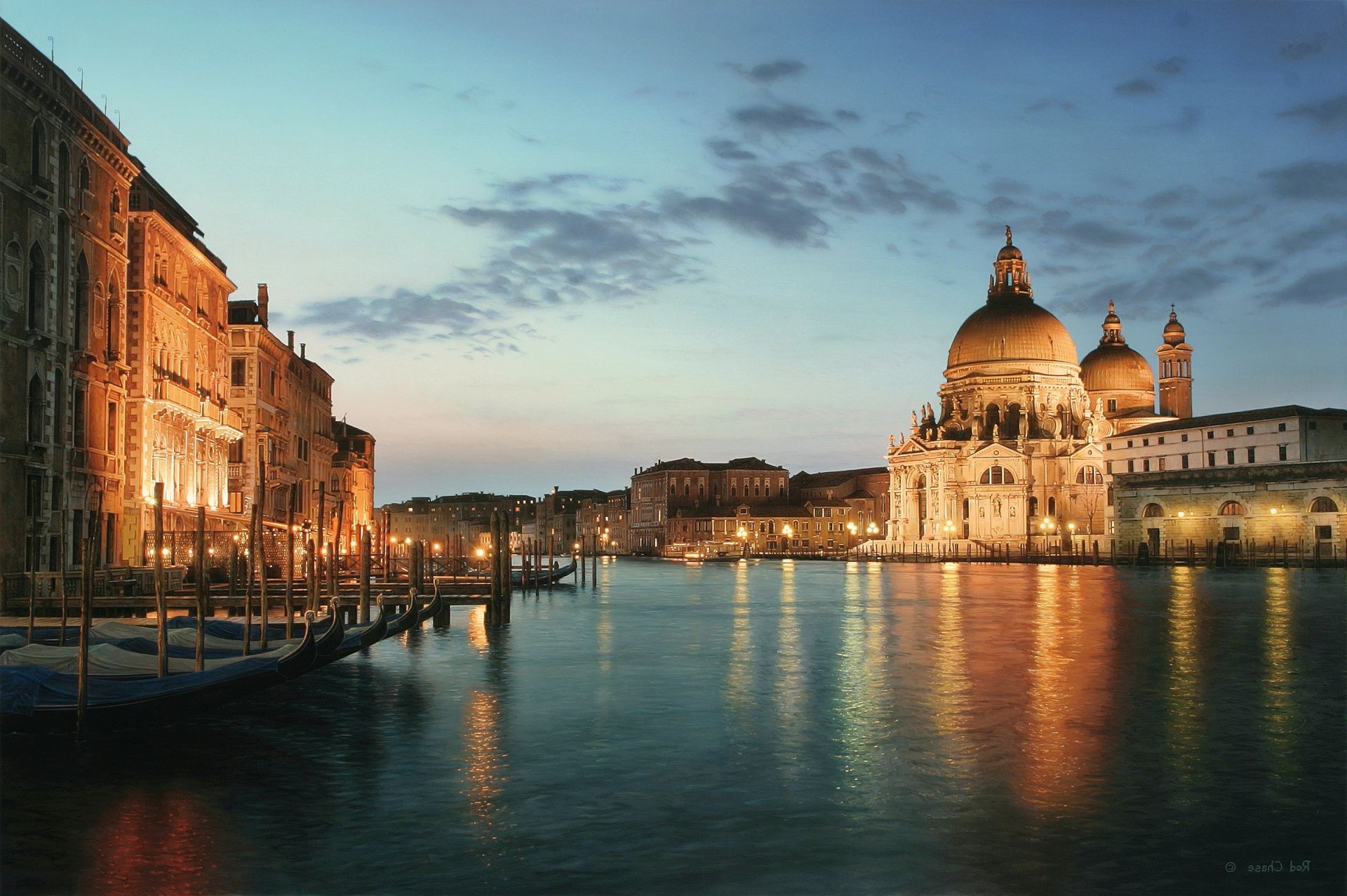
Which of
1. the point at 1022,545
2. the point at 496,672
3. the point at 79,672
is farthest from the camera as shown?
the point at 1022,545

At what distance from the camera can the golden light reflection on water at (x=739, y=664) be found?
18594 mm

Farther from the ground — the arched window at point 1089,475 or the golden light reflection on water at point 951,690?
the arched window at point 1089,475

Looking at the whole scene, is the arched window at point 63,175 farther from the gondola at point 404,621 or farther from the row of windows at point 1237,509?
the row of windows at point 1237,509

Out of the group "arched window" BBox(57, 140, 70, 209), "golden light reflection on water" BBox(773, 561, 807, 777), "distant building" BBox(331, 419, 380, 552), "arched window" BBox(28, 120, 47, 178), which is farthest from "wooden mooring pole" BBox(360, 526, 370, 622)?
"distant building" BBox(331, 419, 380, 552)

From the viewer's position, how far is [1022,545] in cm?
9712

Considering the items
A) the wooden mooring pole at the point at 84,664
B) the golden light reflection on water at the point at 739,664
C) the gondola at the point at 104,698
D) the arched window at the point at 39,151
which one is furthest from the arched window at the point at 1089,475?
the wooden mooring pole at the point at 84,664

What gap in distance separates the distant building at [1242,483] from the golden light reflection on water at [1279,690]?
33.2 metres

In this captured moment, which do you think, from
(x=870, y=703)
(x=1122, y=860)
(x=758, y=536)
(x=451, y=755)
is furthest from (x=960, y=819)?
(x=758, y=536)

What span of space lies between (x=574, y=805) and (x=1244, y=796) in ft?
20.4

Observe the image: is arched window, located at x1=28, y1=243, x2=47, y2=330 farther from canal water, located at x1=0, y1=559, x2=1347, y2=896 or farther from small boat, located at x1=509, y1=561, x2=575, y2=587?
small boat, located at x1=509, y1=561, x2=575, y2=587

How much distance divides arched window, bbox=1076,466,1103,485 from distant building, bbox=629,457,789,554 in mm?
41415

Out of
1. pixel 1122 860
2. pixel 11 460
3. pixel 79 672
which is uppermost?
pixel 11 460

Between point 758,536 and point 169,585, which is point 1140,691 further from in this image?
point 758,536

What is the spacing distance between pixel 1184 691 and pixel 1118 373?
9494cm
